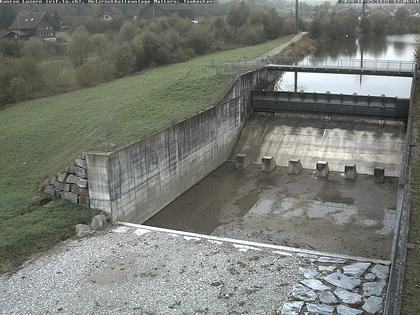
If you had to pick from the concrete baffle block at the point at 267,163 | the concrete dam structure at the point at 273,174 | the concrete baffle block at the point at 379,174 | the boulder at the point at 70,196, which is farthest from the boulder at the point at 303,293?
the concrete baffle block at the point at 267,163

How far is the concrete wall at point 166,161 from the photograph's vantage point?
19.1 m

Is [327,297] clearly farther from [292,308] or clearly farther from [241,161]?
[241,161]

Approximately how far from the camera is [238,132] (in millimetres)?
30969

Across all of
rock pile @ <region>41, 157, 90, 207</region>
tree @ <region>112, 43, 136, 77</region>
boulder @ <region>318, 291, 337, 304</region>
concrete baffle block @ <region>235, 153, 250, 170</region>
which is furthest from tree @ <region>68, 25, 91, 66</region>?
boulder @ <region>318, 291, 337, 304</region>

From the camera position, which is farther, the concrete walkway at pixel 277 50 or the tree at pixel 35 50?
the concrete walkway at pixel 277 50

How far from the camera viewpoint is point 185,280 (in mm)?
14359

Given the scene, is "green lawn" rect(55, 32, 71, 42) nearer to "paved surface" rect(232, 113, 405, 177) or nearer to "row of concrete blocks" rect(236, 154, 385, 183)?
"paved surface" rect(232, 113, 405, 177)

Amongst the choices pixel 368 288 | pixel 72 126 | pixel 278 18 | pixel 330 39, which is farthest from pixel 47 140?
pixel 330 39

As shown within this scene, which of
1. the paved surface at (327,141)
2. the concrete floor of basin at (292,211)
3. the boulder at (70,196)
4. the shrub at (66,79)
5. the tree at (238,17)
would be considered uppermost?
the tree at (238,17)

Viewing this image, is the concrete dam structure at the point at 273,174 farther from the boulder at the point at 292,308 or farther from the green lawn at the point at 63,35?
the green lawn at the point at 63,35

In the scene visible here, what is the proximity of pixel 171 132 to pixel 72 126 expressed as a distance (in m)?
7.06

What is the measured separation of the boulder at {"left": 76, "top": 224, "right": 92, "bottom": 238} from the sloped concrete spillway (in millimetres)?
4343

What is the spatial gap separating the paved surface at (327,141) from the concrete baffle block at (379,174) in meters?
0.92

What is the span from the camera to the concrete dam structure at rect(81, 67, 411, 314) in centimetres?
1948
